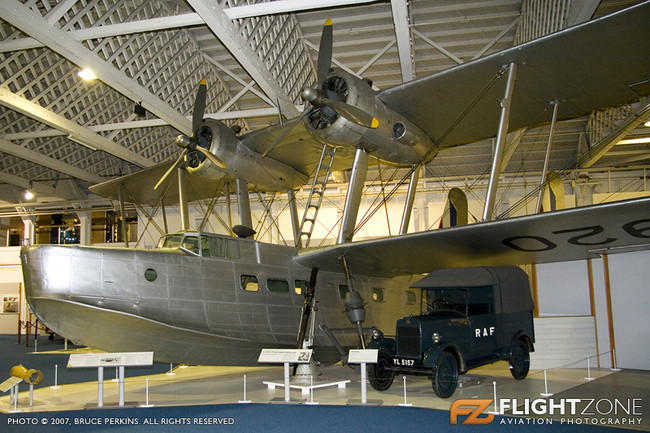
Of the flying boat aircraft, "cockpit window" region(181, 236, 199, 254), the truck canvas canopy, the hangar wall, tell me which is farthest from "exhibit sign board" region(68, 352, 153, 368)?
the hangar wall

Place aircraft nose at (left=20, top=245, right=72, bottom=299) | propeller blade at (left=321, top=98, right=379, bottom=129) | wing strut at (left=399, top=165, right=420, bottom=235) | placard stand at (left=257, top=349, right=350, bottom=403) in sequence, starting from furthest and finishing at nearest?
wing strut at (left=399, top=165, right=420, bottom=235)
propeller blade at (left=321, top=98, right=379, bottom=129)
placard stand at (left=257, top=349, right=350, bottom=403)
aircraft nose at (left=20, top=245, right=72, bottom=299)

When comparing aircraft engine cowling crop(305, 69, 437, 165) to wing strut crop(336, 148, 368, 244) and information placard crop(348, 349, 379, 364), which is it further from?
information placard crop(348, 349, 379, 364)

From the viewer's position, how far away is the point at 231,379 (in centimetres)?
1076

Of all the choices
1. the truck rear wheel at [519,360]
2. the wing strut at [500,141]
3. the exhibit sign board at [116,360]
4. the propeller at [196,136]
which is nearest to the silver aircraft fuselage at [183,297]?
the exhibit sign board at [116,360]

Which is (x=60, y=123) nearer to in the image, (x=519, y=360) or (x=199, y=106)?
(x=199, y=106)

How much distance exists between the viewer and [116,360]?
25.6 ft

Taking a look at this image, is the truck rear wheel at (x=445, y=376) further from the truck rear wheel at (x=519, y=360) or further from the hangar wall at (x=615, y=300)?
the hangar wall at (x=615, y=300)

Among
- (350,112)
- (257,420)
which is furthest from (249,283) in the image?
(350,112)

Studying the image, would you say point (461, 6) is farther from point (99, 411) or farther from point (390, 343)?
point (99, 411)

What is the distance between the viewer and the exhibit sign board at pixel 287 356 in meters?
7.93

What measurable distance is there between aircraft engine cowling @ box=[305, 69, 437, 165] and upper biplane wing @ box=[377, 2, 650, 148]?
0.36 m

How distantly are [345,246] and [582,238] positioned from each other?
3.66m

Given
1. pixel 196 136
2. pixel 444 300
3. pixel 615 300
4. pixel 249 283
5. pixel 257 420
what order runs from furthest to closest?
pixel 196 136
pixel 615 300
pixel 249 283
pixel 444 300
pixel 257 420

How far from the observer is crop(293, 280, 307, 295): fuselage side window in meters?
10.1
